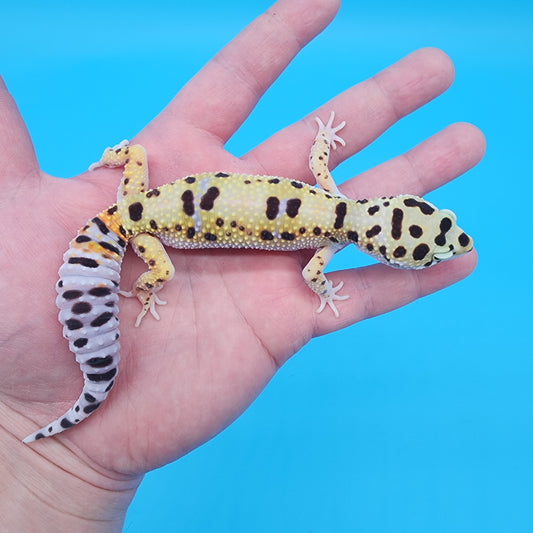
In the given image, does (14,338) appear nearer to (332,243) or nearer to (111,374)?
(111,374)

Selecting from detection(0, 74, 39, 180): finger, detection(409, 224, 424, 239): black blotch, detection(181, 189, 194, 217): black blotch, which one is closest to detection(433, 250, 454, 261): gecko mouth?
detection(409, 224, 424, 239): black blotch

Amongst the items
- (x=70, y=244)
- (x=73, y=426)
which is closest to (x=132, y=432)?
(x=73, y=426)

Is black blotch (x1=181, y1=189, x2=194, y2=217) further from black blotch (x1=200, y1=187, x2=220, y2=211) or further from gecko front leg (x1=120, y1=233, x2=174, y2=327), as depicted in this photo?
gecko front leg (x1=120, y1=233, x2=174, y2=327)

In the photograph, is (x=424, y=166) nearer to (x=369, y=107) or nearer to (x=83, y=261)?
(x=369, y=107)

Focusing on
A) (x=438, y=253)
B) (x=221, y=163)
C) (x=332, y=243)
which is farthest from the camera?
(x=221, y=163)

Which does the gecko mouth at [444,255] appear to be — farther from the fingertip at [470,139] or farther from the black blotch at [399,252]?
the fingertip at [470,139]

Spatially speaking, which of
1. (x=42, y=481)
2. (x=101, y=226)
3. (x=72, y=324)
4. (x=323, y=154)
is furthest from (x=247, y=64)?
(x=42, y=481)
